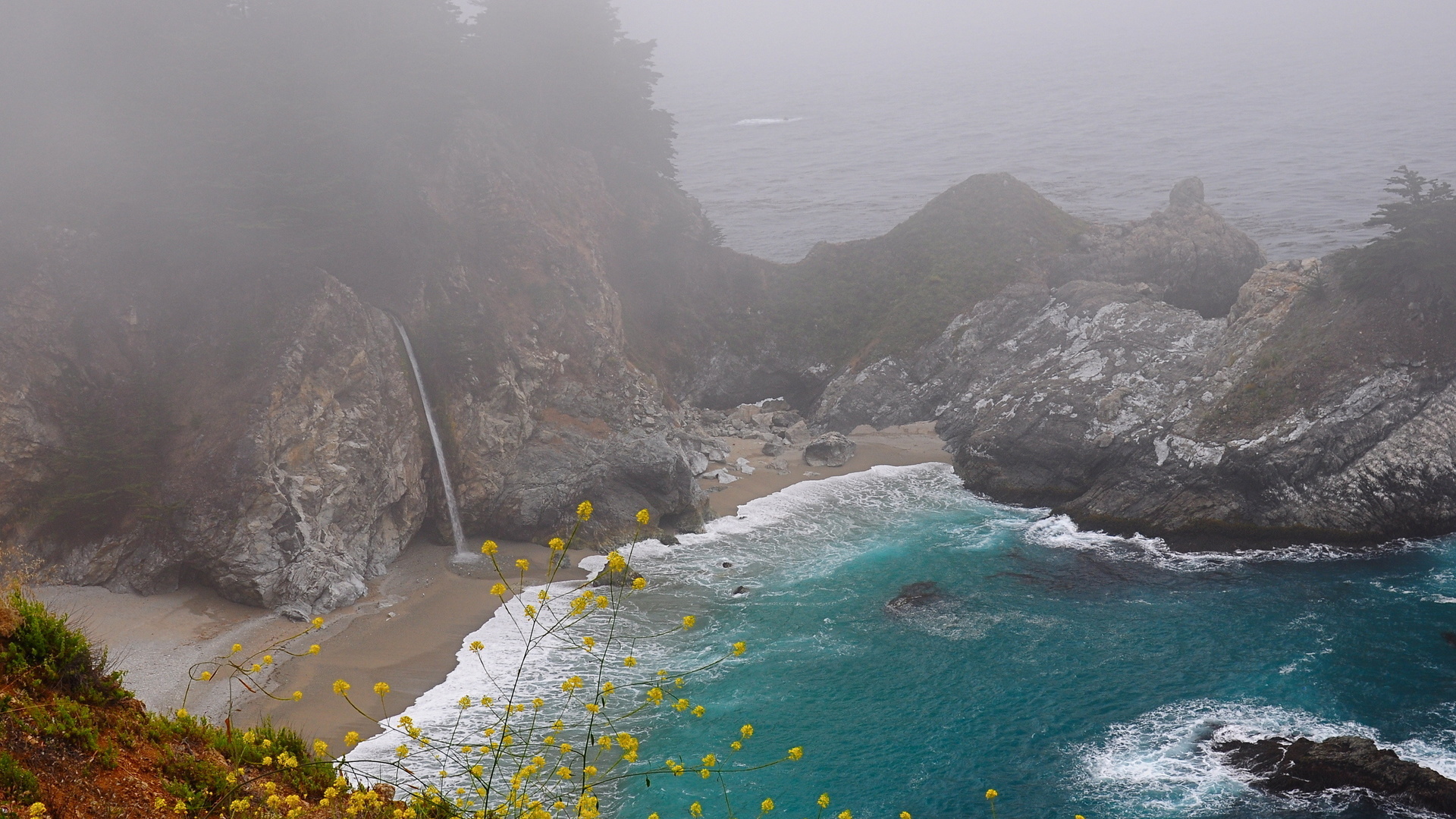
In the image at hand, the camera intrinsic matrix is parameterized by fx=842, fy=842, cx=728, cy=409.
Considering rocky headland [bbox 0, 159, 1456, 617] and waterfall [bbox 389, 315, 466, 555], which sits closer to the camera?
rocky headland [bbox 0, 159, 1456, 617]

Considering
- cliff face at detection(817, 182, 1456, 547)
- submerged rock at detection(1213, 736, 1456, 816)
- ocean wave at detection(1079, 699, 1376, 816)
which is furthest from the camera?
cliff face at detection(817, 182, 1456, 547)

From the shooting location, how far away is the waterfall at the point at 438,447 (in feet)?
98.4

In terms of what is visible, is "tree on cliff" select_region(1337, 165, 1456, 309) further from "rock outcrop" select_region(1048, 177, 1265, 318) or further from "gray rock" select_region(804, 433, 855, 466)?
"gray rock" select_region(804, 433, 855, 466)

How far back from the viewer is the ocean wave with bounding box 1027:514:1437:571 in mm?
26500

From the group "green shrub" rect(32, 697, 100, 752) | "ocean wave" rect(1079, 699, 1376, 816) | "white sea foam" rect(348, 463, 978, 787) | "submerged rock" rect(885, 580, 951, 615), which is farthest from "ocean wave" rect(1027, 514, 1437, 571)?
"green shrub" rect(32, 697, 100, 752)

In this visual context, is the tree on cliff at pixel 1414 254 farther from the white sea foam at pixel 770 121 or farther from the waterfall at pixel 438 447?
the white sea foam at pixel 770 121

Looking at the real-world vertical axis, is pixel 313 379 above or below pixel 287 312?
below

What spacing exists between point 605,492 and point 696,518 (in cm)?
358

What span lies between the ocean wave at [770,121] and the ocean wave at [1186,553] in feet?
367

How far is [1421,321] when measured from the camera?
96.4ft

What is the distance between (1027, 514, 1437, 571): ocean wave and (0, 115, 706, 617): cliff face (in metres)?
13.4

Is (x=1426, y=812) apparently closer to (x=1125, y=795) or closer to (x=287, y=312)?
(x=1125, y=795)

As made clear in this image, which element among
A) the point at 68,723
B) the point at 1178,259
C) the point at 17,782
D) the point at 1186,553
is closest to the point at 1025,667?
the point at 1186,553

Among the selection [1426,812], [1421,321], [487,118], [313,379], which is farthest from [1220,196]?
[313,379]
